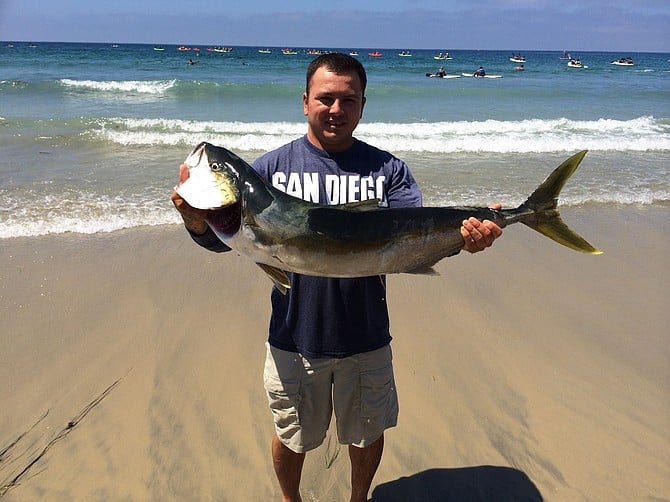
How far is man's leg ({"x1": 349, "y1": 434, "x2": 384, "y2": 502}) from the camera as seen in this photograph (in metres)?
2.88

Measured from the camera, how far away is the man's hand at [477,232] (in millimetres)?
2393

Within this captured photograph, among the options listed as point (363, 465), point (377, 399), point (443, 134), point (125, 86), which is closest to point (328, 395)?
point (377, 399)

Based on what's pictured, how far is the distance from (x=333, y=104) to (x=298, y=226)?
0.64 meters

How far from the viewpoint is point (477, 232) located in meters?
2.39

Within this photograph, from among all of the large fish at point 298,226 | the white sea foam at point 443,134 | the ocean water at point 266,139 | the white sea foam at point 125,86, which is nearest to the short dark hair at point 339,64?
the large fish at point 298,226

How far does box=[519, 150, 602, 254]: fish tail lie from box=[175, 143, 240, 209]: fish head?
54.7 inches

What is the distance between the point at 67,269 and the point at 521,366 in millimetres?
4613

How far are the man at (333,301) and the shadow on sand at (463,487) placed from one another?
719 millimetres

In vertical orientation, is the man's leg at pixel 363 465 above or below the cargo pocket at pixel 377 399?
below

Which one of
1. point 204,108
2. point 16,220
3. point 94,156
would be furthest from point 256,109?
point 16,220

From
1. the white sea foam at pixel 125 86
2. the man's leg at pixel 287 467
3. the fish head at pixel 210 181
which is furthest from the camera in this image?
the white sea foam at pixel 125 86

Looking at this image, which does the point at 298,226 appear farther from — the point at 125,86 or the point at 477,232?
the point at 125,86

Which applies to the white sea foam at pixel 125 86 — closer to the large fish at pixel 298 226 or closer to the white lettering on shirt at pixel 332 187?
the white lettering on shirt at pixel 332 187

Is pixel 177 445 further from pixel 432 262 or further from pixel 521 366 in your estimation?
pixel 521 366
